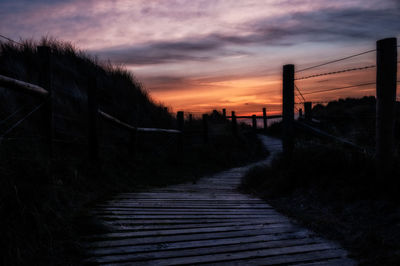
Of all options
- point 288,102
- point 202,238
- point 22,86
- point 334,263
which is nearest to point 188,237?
point 202,238

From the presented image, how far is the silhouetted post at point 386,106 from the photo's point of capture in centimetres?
430

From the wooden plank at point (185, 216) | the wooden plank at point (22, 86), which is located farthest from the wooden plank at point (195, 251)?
the wooden plank at point (22, 86)

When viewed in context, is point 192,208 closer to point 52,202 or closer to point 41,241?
point 52,202

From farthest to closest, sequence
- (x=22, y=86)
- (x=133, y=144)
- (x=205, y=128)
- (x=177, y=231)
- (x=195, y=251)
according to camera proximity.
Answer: (x=205, y=128), (x=133, y=144), (x=22, y=86), (x=177, y=231), (x=195, y=251)

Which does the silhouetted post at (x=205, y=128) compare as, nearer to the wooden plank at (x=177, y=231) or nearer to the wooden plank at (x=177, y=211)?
the wooden plank at (x=177, y=211)

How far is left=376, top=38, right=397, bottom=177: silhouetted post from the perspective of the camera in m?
4.30

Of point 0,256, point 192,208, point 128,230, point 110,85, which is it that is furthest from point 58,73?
point 0,256

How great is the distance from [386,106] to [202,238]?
281 cm

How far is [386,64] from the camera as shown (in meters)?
4.33

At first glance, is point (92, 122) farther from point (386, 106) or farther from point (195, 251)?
point (386, 106)

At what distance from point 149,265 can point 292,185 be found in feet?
11.6

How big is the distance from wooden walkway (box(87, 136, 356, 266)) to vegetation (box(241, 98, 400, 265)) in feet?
0.95

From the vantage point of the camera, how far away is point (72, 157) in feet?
22.1

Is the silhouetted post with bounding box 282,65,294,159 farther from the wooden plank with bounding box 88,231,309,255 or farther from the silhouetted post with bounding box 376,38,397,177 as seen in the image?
the wooden plank with bounding box 88,231,309,255
